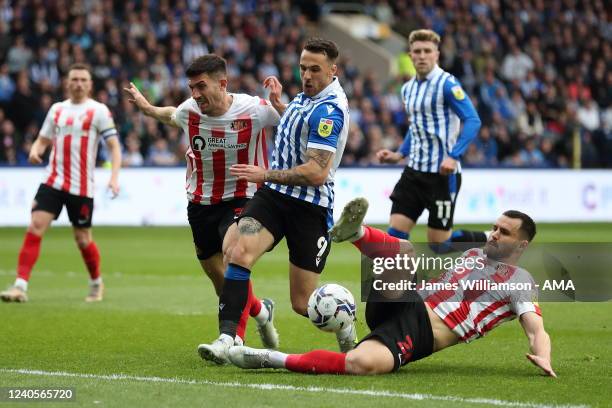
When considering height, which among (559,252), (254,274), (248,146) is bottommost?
(254,274)

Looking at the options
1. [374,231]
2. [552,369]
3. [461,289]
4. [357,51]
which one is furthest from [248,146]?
[357,51]

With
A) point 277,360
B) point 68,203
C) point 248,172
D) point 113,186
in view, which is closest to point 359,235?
point 248,172

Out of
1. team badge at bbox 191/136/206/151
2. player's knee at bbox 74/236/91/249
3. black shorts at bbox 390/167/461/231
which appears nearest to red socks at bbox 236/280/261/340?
team badge at bbox 191/136/206/151

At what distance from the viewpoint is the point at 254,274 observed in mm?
14711

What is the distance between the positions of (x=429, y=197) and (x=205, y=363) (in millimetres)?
4233

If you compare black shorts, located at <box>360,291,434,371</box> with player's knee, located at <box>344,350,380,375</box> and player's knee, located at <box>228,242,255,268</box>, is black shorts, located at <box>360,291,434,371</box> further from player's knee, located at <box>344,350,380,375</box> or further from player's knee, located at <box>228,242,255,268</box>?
player's knee, located at <box>228,242,255,268</box>

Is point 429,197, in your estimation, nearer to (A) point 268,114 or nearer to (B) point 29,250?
(A) point 268,114

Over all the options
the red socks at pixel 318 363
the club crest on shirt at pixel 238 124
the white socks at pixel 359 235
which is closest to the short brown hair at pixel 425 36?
the club crest on shirt at pixel 238 124

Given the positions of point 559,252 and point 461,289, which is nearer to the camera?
point 461,289

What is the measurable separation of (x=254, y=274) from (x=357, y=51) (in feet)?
65.7

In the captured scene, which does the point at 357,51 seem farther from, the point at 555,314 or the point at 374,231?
the point at 374,231

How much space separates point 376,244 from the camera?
757 cm

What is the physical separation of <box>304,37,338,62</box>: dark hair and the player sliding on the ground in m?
1.08

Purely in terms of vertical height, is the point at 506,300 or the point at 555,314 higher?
the point at 506,300
